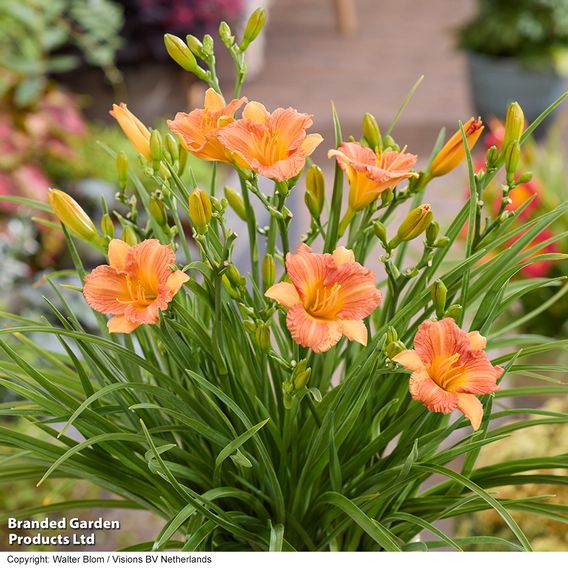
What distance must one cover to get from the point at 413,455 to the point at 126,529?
2.48 feet

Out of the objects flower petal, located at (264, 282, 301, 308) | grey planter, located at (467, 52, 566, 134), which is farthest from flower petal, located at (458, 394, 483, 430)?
grey planter, located at (467, 52, 566, 134)

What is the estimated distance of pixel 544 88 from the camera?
114 inches

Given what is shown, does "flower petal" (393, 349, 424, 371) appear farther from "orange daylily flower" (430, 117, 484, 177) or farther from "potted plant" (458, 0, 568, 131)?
"potted plant" (458, 0, 568, 131)

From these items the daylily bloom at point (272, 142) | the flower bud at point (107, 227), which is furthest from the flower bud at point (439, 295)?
the flower bud at point (107, 227)

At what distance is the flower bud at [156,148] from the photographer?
0.56 metres

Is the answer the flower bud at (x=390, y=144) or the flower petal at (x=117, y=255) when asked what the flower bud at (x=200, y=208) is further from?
the flower bud at (x=390, y=144)

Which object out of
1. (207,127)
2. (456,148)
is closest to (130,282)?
(207,127)

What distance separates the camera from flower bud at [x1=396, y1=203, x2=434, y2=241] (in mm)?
545

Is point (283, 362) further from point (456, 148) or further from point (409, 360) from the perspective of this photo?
point (456, 148)

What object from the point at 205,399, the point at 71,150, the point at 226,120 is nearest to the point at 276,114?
the point at 226,120

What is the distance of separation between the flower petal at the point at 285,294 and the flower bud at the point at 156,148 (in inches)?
5.4

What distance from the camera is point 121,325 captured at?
50cm

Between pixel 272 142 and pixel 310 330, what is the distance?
125 millimetres

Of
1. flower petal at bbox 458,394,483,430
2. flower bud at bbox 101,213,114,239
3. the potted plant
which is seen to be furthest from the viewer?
the potted plant
